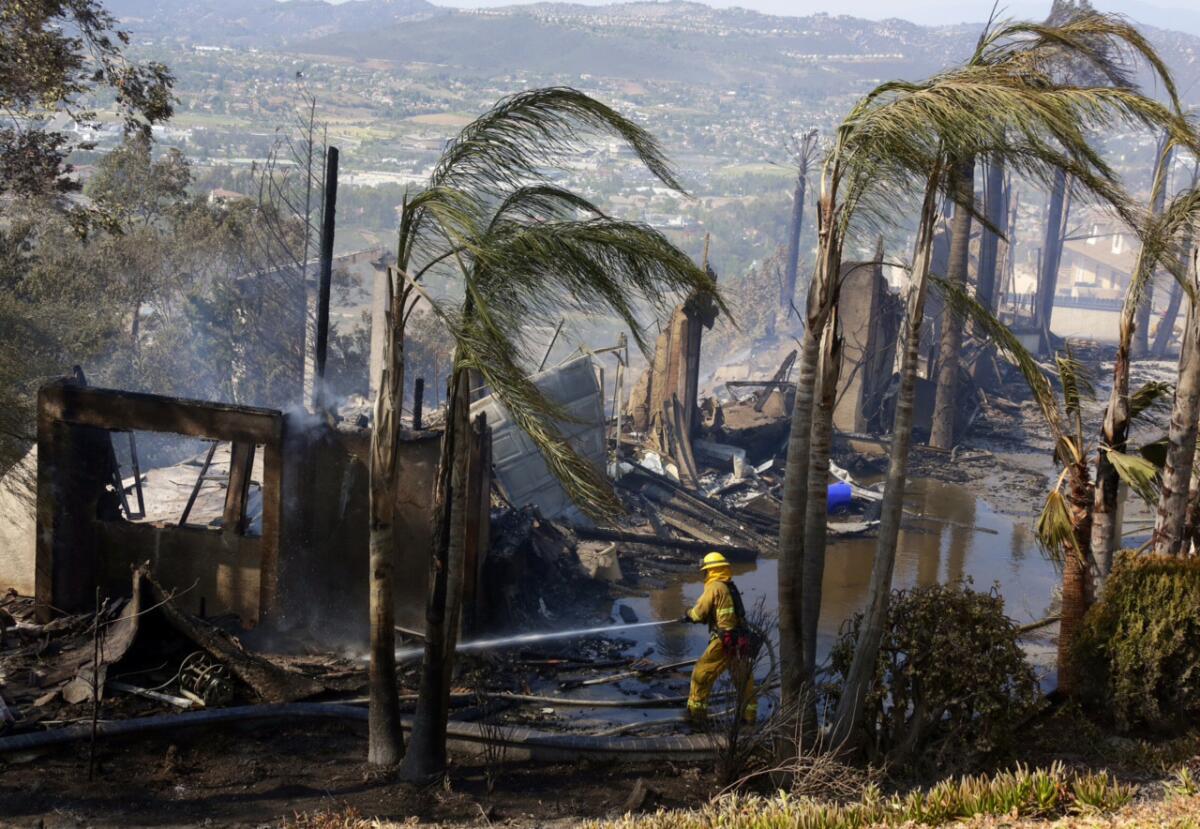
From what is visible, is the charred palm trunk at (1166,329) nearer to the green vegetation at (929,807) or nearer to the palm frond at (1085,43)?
the palm frond at (1085,43)

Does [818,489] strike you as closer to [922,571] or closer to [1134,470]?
[1134,470]

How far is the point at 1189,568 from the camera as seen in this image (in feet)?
26.7

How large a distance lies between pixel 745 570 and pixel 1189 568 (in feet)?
24.2

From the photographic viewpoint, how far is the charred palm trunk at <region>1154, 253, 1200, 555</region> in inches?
356

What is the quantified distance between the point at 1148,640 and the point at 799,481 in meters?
2.72

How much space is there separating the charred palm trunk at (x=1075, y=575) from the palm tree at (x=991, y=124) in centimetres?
163

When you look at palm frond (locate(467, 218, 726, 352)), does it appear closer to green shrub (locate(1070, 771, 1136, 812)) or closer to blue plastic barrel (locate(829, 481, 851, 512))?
green shrub (locate(1070, 771, 1136, 812))

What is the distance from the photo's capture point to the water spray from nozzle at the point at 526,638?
10.4 m

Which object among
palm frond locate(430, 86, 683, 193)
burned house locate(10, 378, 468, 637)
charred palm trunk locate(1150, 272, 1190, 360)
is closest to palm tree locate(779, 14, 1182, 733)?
palm frond locate(430, 86, 683, 193)

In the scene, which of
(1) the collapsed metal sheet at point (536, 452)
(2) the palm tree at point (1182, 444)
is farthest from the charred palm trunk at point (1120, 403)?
(1) the collapsed metal sheet at point (536, 452)

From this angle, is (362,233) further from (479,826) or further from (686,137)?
(686,137)

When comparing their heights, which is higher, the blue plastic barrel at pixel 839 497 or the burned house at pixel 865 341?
the burned house at pixel 865 341

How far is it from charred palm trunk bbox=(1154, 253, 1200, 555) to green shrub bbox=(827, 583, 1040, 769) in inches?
92.3

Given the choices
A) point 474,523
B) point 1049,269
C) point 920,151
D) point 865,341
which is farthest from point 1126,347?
point 1049,269
